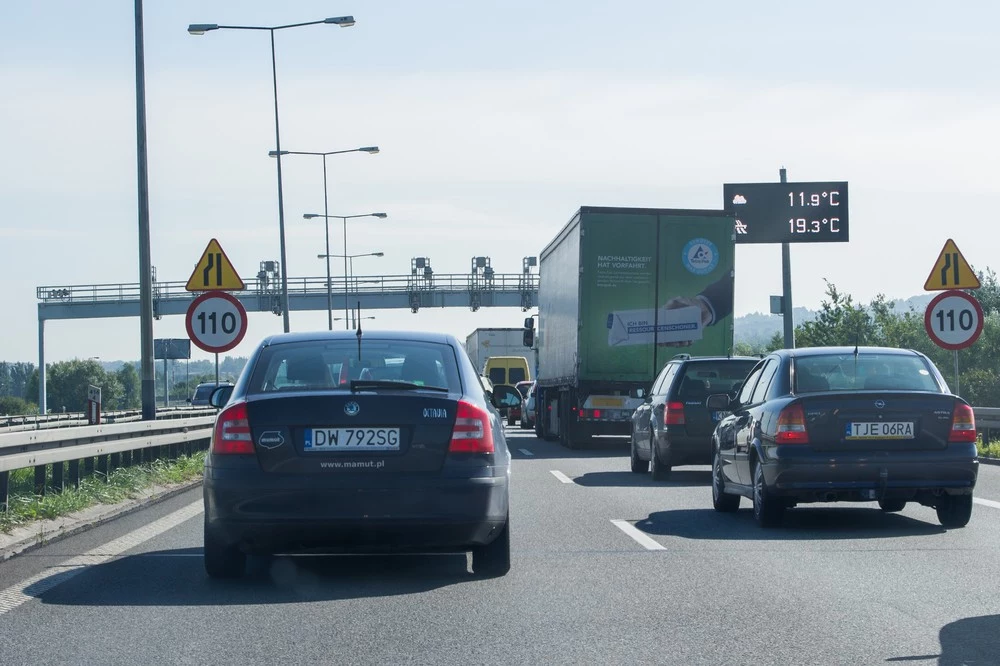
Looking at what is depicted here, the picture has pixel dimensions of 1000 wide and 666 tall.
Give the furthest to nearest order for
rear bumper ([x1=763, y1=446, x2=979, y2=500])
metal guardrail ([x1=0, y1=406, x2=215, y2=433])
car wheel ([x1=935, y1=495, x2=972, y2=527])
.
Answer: metal guardrail ([x1=0, y1=406, x2=215, y2=433]) → car wheel ([x1=935, y1=495, x2=972, y2=527]) → rear bumper ([x1=763, y1=446, x2=979, y2=500])

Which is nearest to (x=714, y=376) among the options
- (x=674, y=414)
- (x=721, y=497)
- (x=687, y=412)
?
(x=687, y=412)

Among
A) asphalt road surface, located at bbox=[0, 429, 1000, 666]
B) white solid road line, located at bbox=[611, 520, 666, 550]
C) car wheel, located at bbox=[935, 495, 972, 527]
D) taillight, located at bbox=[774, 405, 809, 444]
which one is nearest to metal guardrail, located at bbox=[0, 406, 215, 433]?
white solid road line, located at bbox=[611, 520, 666, 550]

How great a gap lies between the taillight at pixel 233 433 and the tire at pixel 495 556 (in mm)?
1486

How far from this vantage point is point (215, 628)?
7.22 meters

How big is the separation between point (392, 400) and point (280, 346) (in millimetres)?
1045

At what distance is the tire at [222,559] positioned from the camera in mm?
8727

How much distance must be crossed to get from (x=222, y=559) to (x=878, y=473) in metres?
5.13

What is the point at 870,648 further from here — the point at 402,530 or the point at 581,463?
the point at 581,463

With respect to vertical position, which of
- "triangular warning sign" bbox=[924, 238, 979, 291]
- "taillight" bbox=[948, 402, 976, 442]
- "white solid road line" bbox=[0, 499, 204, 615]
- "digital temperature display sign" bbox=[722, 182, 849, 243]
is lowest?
"white solid road line" bbox=[0, 499, 204, 615]

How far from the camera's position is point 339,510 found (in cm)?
836

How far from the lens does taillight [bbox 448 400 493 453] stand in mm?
8523

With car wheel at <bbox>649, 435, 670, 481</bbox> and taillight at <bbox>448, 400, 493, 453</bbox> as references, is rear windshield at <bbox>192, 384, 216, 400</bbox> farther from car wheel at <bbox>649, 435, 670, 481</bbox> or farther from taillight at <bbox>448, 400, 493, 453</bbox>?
taillight at <bbox>448, 400, 493, 453</bbox>

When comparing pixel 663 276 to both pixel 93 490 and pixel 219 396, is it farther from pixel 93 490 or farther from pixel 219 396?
pixel 219 396

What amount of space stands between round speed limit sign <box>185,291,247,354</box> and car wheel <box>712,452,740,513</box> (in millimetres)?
7755
